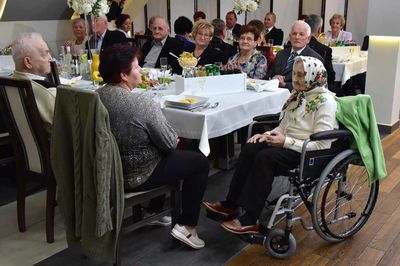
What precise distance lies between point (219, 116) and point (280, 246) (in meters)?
0.75

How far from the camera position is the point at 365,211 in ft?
7.89

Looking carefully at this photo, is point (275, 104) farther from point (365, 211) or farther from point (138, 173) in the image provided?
point (138, 173)

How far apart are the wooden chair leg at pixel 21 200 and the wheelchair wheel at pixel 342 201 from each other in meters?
1.56

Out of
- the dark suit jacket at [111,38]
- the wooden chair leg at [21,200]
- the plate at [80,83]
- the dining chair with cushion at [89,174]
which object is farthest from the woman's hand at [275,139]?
the dark suit jacket at [111,38]

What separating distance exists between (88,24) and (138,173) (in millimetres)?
2265

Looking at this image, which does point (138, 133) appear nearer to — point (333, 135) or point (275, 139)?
point (275, 139)

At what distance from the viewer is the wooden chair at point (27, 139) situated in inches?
85.7

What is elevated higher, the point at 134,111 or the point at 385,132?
the point at 134,111

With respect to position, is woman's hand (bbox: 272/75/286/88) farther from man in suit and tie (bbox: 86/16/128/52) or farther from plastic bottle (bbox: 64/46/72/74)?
man in suit and tie (bbox: 86/16/128/52)

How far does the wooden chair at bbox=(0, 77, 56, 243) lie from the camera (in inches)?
85.7

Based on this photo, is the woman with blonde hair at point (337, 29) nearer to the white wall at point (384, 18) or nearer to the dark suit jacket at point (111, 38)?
the white wall at point (384, 18)

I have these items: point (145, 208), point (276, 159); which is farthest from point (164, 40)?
point (276, 159)

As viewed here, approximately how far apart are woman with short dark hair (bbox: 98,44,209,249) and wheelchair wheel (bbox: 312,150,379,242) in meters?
0.61

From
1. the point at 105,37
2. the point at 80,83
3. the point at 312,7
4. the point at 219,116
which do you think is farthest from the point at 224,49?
the point at 312,7
